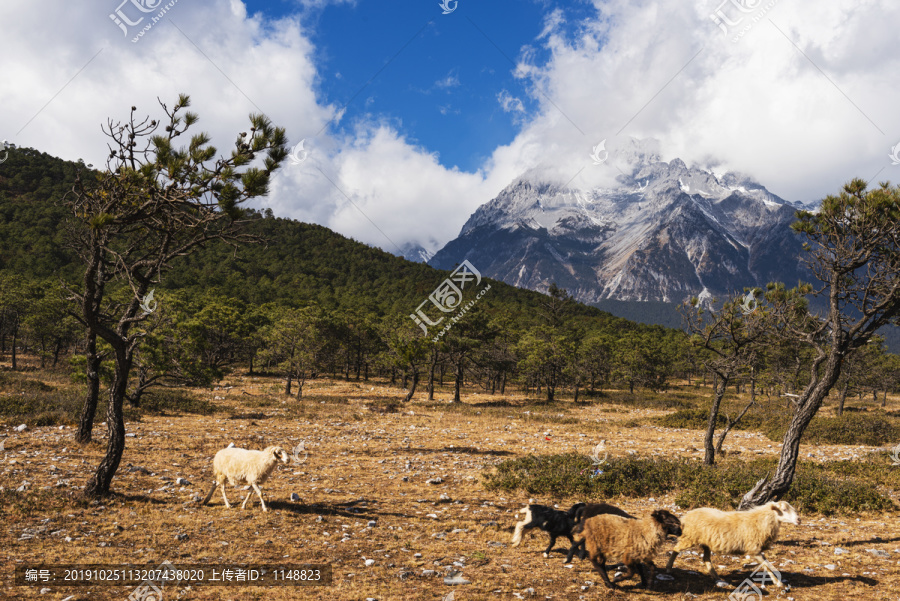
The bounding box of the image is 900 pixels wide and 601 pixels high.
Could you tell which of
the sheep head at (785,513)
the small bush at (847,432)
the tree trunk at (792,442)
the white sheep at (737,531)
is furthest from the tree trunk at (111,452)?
the small bush at (847,432)

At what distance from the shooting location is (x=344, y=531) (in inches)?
407

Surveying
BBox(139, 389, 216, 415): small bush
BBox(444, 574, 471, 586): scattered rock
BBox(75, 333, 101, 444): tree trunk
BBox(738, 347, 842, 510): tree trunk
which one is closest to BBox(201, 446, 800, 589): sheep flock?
BBox(444, 574, 471, 586): scattered rock

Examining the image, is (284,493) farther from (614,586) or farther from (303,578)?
(614,586)

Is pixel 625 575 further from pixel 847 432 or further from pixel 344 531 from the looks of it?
pixel 847 432

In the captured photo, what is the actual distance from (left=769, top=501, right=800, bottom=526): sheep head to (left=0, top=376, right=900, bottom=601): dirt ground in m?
1.16

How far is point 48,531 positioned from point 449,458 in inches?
546

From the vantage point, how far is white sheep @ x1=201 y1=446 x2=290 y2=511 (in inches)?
451

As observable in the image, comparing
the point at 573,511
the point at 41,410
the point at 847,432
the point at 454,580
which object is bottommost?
the point at 41,410

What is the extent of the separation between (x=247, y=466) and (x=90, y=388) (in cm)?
818

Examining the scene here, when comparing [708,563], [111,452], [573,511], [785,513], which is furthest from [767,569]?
[111,452]

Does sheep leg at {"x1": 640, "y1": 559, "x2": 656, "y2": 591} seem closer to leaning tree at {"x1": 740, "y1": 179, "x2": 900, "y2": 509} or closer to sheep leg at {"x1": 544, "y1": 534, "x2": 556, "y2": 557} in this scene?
sheep leg at {"x1": 544, "y1": 534, "x2": 556, "y2": 557}

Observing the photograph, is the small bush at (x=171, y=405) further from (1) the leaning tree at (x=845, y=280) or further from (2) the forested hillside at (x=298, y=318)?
(1) the leaning tree at (x=845, y=280)

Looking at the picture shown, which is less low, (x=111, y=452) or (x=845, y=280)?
(x=845, y=280)

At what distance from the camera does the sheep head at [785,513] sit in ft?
25.5
